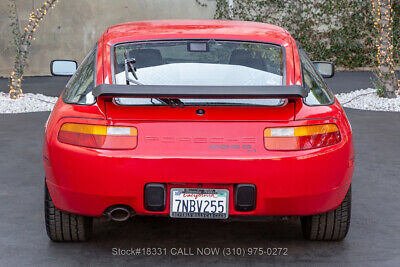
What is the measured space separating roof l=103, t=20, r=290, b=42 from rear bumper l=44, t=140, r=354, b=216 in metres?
0.94

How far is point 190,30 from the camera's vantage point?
15.1ft

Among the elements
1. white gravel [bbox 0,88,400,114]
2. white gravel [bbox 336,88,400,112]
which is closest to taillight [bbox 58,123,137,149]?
white gravel [bbox 0,88,400,114]

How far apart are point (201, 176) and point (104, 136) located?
0.57 m

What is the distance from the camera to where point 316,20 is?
19.7 metres

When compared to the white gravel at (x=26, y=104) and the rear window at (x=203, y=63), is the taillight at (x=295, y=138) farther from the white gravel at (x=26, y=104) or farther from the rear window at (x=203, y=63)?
the white gravel at (x=26, y=104)

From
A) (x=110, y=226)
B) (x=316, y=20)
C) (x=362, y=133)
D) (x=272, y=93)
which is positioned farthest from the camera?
(x=316, y=20)

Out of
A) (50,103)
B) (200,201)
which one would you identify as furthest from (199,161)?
(50,103)

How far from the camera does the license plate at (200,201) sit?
Answer: 12.8 ft

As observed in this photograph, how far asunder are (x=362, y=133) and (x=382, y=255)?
17.5 ft

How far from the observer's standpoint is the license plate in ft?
12.8

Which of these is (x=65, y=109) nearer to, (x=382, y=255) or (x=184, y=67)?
(x=184, y=67)

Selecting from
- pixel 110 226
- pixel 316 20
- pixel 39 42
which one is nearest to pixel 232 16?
pixel 316 20

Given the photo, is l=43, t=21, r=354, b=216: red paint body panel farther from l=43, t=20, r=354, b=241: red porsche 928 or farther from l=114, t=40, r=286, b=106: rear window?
l=114, t=40, r=286, b=106: rear window

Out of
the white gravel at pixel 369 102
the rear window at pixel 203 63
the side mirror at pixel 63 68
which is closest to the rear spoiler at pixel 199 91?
the rear window at pixel 203 63
